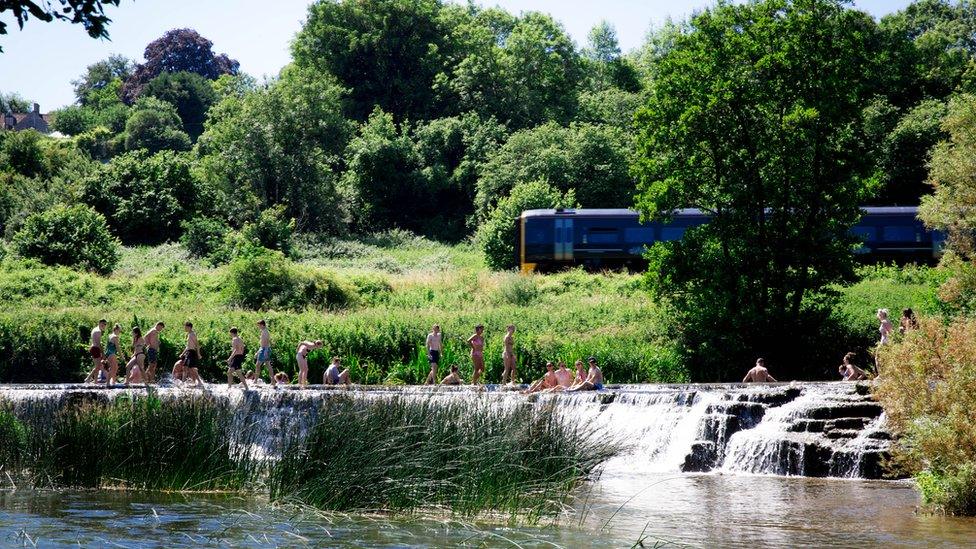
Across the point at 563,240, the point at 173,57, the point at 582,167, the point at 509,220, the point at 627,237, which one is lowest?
the point at 563,240

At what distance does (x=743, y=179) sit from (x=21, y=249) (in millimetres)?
27856

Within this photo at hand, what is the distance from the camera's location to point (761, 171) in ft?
100.0

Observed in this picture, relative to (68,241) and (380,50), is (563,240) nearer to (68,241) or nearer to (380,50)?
(68,241)

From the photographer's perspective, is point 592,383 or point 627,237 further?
point 627,237

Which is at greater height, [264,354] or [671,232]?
[671,232]

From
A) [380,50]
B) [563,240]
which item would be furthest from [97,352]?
[380,50]

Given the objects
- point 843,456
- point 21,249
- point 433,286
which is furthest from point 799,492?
point 21,249

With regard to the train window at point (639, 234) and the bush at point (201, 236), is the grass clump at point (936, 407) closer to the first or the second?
the train window at point (639, 234)

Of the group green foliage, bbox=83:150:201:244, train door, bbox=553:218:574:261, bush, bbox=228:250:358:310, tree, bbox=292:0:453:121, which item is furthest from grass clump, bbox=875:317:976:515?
tree, bbox=292:0:453:121

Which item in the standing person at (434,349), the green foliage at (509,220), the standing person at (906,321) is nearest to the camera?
the standing person at (906,321)

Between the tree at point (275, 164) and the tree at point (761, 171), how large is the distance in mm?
28481

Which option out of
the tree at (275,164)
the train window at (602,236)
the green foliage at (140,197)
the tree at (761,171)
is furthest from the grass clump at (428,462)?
the green foliage at (140,197)

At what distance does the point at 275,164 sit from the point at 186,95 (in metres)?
43.8

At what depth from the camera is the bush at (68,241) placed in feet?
147
